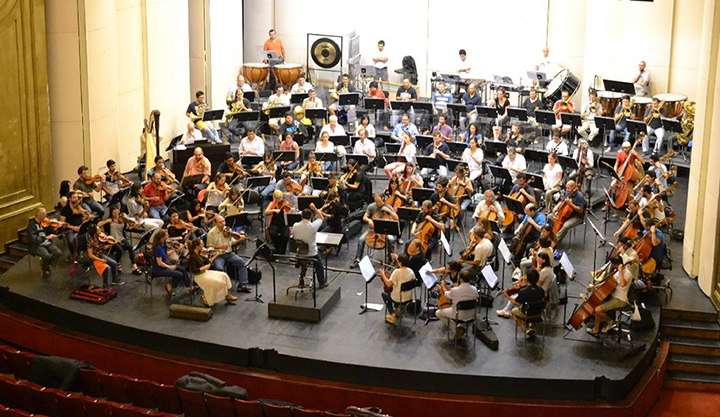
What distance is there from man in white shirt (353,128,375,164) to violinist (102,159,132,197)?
4670 millimetres

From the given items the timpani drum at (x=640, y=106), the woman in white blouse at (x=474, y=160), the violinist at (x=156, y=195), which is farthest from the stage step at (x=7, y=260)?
the timpani drum at (x=640, y=106)

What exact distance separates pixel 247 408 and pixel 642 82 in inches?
578

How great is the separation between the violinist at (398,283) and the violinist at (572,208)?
386 cm

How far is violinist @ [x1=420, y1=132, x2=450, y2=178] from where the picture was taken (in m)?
20.3

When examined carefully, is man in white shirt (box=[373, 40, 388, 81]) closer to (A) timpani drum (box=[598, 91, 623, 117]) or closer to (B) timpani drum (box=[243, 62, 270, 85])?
(B) timpani drum (box=[243, 62, 270, 85])

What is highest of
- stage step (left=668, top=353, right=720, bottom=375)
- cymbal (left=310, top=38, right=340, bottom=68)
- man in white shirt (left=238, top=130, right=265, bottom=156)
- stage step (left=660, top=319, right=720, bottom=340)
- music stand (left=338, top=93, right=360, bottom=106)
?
cymbal (left=310, top=38, right=340, bottom=68)

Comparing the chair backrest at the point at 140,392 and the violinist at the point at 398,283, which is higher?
the violinist at the point at 398,283

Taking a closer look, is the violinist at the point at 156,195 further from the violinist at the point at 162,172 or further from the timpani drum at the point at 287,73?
the timpani drum at the point at 287,73

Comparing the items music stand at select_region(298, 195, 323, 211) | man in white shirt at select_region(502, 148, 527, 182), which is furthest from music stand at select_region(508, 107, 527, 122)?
music stand at select_region(298, 195, 323, 211)

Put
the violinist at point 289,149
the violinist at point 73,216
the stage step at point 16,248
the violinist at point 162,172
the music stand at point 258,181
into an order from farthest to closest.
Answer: the violinist at point 289,149 → the violinist at point 162,172 → the music stand at point 258,181 → the stage step at point 16,248 → the violinist at point 73,216

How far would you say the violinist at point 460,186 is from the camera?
18453 mm

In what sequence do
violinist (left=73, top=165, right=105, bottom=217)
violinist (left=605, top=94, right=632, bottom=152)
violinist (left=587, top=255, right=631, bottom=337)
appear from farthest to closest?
violinist (left=605, top=94, right=632, bottom=152) → violinist (left=73, top=165, right=105, bottom=217) → violinist (left=587, top=255, right=631, bottom=337)

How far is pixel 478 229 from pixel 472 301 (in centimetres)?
160

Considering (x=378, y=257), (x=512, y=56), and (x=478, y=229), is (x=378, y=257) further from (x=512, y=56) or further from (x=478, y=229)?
(x=512, y=56)
